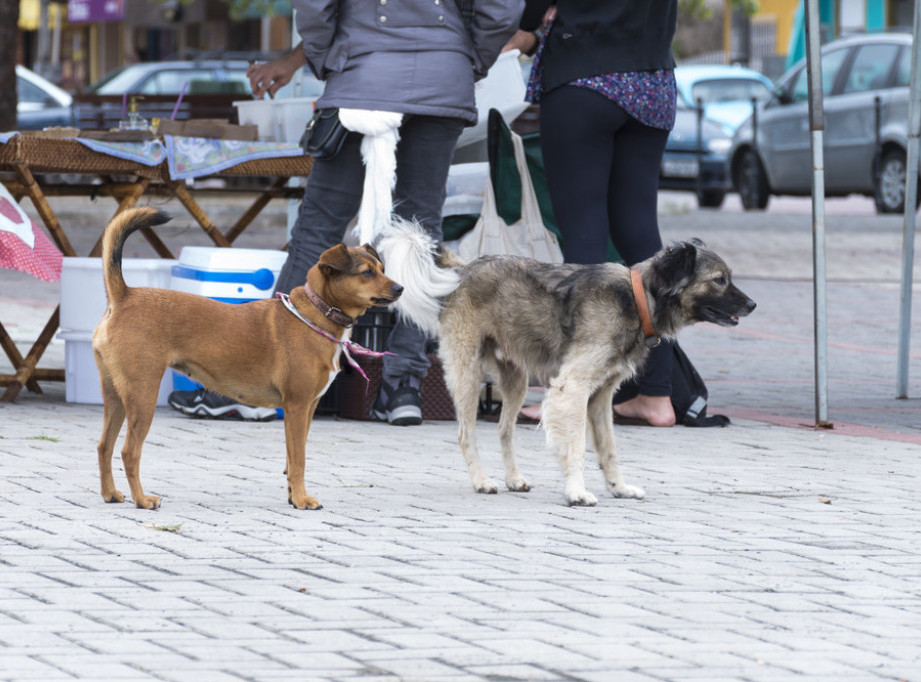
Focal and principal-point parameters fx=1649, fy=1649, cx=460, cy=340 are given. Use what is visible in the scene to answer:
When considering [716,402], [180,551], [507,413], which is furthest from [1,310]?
[180,551]

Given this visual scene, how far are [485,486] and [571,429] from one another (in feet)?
1.36

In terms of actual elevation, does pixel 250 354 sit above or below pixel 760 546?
above

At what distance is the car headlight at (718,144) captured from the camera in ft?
85.0

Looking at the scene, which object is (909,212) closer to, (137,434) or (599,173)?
(599,173)

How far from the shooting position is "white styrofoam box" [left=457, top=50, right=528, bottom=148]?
28.0ft

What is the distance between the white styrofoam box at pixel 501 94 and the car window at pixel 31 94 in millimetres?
16327

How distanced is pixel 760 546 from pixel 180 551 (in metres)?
1.72

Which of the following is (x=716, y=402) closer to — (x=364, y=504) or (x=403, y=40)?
(x=403, y=40)

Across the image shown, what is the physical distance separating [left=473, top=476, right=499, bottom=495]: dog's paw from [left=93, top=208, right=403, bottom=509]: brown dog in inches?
27.6

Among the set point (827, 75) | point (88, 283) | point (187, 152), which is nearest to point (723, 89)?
point (827, 75)

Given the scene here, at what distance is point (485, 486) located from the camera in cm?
583

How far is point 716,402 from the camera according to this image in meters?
8.45

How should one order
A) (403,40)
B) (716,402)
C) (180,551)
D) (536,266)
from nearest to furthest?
(180,551), (536,266), (403,40), (716,402)

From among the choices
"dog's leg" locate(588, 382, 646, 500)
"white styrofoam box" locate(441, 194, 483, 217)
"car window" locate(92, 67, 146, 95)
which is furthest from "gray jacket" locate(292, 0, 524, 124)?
"car window" locate(92, 67, 146, 95)
